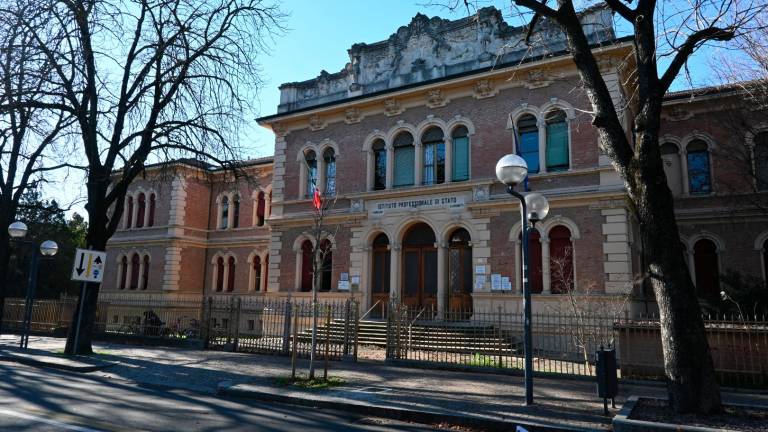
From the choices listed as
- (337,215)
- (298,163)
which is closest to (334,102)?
(298,163)

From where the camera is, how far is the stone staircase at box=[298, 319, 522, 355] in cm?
1572

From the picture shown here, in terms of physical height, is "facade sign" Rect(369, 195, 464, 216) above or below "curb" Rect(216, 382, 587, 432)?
above

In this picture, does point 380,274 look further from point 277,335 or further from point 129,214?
point 129,214

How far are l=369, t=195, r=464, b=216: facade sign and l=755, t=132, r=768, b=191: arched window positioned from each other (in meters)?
10.4

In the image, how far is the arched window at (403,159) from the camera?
22.6 m

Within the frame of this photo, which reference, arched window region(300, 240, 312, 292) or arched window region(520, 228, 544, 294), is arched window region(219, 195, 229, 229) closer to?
arched window region(300, 240, 312, 292)

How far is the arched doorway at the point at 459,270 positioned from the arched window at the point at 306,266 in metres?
6.81

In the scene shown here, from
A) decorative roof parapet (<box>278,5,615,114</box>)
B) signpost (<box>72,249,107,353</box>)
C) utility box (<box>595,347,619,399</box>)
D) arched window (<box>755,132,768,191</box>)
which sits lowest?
utility box (<box>595,347,619,399</box>)

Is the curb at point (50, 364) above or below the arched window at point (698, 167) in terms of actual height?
below

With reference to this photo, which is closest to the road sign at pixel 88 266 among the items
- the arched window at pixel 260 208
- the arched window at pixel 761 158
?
the arched window at pixel 260 208

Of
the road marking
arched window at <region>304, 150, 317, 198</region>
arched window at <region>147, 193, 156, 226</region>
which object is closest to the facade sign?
arched window at <region>304, 150, 317, 198</region>

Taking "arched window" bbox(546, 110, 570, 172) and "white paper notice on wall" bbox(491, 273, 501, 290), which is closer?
"white paper notice on wall" bbox(491, 273, 501, 290)

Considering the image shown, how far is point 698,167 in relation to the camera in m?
22.1

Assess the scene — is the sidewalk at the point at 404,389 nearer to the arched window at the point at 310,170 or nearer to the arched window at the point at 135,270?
the arched window at the point at 310,170
